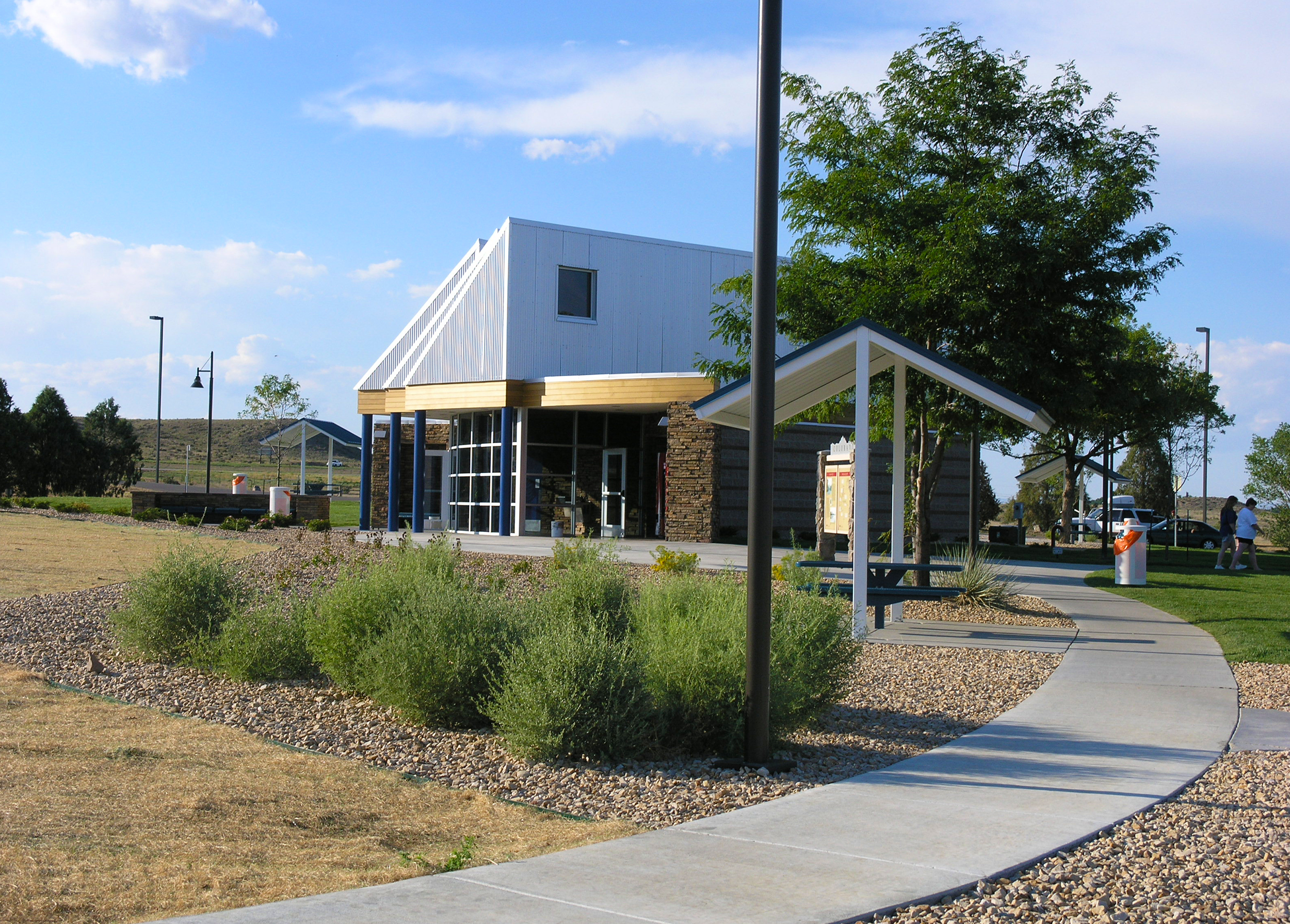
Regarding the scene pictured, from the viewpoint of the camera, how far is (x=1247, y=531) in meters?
23.3

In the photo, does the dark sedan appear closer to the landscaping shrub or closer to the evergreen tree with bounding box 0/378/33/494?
the landscaping shrub

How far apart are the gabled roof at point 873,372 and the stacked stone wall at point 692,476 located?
11.2 m

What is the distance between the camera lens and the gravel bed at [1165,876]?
4.05 m

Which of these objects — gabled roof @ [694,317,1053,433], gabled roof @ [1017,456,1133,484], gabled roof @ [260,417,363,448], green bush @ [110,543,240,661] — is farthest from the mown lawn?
gabled roof @ [260,417,363,448]

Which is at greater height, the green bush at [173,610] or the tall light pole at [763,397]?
the tall light pole at [763,397]

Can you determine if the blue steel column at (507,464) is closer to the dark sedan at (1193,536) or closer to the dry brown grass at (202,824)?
the dry brown grass at (202,824)

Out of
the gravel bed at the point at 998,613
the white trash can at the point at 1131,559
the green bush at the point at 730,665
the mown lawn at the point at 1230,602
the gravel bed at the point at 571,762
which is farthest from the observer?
the white trash can at the point at 1131,559

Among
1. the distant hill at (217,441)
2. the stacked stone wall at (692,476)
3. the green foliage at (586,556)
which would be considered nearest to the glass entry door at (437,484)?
the stacked stone wall at (692,476)

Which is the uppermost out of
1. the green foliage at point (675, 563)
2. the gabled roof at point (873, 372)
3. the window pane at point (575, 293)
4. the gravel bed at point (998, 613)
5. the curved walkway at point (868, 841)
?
the window pane at point (575, 293)

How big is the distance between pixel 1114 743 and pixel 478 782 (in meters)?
4.03

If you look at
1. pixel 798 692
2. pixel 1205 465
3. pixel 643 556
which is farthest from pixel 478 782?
pixel 1205 465

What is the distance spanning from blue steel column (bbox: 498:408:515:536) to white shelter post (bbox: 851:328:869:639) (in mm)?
16392

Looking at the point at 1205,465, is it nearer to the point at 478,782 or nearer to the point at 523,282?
the point at 523,282

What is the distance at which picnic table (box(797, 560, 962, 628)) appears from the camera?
12.0m
